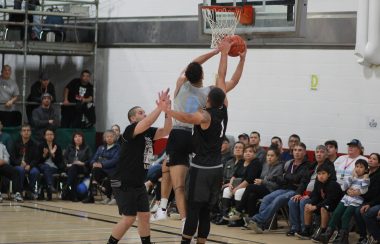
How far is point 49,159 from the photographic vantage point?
1611cm

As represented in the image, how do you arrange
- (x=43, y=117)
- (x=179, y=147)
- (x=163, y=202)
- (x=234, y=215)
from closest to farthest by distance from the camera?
(x=179, y=147), (x=163, y=202), (x=234, y=215), (x=43, y=117)

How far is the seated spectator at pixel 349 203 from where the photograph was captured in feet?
38.8

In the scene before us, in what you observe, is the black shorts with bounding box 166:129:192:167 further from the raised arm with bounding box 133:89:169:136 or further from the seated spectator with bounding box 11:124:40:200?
the seated spectator with bounding box 11:124:40:200

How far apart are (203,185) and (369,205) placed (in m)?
3.35

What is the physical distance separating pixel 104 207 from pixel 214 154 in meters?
6.31

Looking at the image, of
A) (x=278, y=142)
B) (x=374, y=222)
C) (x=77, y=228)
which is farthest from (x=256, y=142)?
(x=77, y=228)

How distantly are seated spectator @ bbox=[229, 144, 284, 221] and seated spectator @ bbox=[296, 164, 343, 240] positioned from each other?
37.9 inches

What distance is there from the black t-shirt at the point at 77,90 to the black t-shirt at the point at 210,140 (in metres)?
8.99

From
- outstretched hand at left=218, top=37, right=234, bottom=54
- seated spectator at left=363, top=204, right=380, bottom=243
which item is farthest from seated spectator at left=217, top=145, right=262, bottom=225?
outstretched hand at left=218, top=37, right=234, bottom=54

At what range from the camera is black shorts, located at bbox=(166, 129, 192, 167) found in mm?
10312

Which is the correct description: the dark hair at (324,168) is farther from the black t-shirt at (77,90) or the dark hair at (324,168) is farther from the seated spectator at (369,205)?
the black t-shirt at (77,90)

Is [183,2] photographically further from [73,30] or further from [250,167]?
[250,167]

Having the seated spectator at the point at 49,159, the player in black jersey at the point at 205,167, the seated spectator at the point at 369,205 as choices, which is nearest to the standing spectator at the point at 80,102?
the seated spectator at the point at 49,159

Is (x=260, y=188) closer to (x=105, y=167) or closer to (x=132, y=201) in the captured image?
(x=105, y=167)
